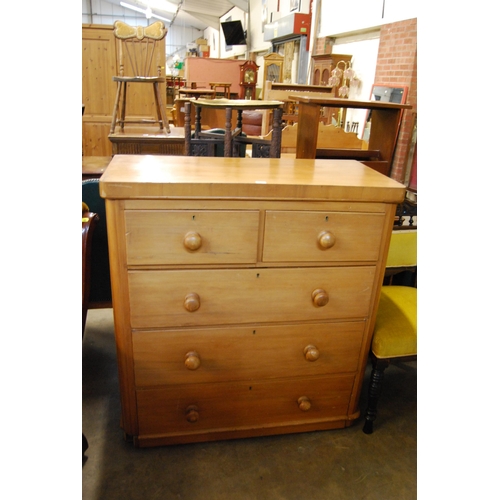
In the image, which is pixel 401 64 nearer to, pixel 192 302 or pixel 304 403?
pixel 304 403

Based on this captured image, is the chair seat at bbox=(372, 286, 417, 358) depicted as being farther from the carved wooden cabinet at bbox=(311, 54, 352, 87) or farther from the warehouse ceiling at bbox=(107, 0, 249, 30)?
the warehouse ceiling at bbox=(107, 0, 249, 30)

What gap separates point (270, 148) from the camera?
233 cm

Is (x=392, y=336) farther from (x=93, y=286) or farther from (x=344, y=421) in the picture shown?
(x=93, y=286)

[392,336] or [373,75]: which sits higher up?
[373,75]

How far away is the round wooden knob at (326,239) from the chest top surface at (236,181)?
13 centimetres

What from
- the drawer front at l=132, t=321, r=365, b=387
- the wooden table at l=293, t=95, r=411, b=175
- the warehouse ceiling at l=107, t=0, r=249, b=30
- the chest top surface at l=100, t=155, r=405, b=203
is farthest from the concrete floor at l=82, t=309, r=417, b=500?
the warehouse ceiling at l=107, t=0, r=249, b=30

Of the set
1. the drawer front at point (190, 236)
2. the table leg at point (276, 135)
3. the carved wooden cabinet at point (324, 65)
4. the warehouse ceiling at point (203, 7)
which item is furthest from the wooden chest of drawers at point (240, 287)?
the warehouse ceiling at point (203, 7)

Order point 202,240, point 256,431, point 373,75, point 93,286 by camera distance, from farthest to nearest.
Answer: point 373,75, point 93,286, point 256,431, point 202,240

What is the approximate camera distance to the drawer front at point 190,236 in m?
1.46

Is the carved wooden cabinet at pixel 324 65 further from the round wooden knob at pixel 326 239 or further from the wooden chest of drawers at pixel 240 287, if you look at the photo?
the round wooden knob at pixel 326 239

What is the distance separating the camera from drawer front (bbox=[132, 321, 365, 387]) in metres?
1.65

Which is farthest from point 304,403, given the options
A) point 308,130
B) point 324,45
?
point 324,45

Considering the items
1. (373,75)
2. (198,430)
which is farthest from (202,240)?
(373,75)

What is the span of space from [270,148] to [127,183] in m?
1.12
